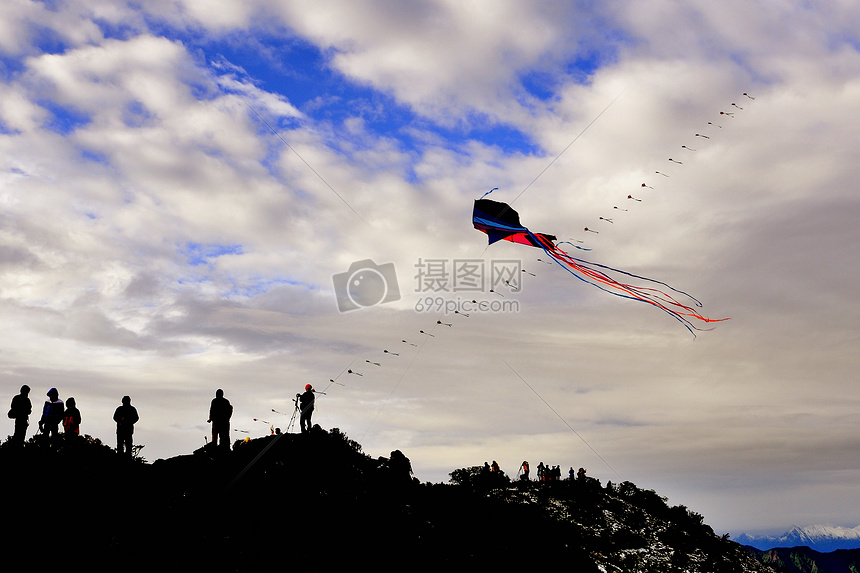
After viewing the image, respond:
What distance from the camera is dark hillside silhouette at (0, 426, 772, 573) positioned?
16.3 metres

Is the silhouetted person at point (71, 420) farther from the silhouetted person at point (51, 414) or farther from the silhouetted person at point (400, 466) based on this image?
the silhouetted person at point (400, 466)

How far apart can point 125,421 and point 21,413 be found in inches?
113

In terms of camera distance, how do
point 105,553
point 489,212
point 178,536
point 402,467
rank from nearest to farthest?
1. point 105,553
2. point 178,536
3. point 402,467
4. point 489,212

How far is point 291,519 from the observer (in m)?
19.8

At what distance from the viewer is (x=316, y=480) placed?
2328cm

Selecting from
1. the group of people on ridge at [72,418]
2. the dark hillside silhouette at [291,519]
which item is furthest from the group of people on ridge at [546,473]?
the group of people on ridge at [72,418]

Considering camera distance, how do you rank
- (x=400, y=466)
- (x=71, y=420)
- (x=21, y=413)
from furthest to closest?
(x=400, y=466) < (x=71, y=420) < (x=21, y=413)

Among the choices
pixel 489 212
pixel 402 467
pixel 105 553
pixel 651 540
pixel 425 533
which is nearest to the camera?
pixel 105 553

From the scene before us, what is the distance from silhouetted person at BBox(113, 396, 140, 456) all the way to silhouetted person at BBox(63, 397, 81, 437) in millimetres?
1619

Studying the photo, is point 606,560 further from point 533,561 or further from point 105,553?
point 105,553

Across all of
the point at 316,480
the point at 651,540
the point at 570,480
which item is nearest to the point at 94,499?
the point at 316,480

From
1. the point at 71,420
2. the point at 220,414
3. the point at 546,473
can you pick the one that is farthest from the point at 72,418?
the point at 546,473

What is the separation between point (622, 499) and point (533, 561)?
1529 cm

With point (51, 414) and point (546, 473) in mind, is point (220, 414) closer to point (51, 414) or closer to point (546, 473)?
point (51, 414)
